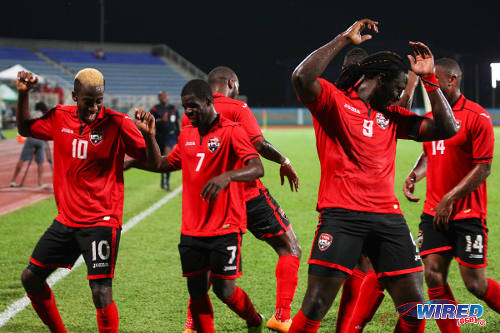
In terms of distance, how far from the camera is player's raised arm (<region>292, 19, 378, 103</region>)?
332cm

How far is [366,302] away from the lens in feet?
14.1

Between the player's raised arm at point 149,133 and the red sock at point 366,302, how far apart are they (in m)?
1.78

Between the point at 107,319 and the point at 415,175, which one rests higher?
the point at 415,175

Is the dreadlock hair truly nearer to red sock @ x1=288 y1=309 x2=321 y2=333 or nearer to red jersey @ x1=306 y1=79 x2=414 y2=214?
red jersey @ x1=306 y1=79 x2=414 y2=214

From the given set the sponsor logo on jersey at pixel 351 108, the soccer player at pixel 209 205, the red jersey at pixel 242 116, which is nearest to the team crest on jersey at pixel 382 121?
the sponsor logo on jersey at pixel 351 108

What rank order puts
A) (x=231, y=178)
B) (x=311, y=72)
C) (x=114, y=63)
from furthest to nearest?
(x=114, y=63) → (x=231, y=178) → (x=311, y=72)

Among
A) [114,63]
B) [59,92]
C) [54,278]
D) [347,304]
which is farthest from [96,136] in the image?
[114,63]

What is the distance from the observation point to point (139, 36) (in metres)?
68.4

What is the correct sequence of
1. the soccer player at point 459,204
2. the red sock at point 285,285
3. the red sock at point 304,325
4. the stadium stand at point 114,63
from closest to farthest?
the red sock at point 304,325 < the soccer player at point 459,204 < the red sock at point 285,285 < the stadium stand at point 114,63

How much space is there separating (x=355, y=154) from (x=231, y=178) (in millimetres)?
823

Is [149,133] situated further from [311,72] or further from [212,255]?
[311,72]

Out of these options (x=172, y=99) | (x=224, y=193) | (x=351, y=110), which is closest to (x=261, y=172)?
(x=224, y=193)

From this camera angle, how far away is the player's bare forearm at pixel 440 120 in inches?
145

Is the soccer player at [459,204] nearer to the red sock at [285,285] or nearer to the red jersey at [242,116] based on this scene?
the red sock at [285,285]
